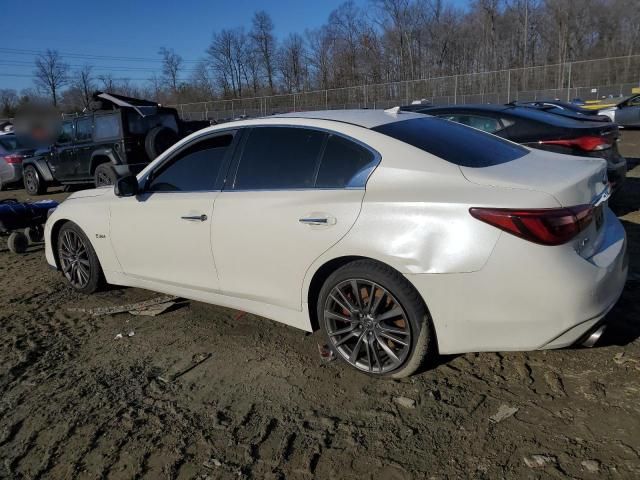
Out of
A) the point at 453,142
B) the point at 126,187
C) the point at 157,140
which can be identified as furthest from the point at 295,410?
the point at 157,140

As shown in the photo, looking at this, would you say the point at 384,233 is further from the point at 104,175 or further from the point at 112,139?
the point at 104,175

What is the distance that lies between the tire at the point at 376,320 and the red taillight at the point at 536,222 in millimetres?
572

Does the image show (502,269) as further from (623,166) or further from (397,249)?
(623,166)

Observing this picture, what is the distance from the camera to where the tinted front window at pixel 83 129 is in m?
11.1

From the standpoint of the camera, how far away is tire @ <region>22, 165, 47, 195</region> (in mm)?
12922

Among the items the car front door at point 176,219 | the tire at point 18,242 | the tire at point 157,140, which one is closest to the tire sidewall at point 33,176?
the tire at point 157,140

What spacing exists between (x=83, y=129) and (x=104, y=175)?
1.41 meters

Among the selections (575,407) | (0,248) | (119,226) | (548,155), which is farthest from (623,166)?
(0,248)

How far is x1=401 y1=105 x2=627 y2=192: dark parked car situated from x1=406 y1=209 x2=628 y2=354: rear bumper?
3879 millimetres

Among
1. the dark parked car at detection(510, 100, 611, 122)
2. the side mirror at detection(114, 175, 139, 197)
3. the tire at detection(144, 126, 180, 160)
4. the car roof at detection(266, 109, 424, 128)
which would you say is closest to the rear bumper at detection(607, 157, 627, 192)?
the dark parked car at detection(510, 100, 611, 122)

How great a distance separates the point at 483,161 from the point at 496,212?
0.61 meters

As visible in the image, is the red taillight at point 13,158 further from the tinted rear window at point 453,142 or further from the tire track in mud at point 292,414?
the tinted rear window at point 453,142

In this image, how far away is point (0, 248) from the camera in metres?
7.33

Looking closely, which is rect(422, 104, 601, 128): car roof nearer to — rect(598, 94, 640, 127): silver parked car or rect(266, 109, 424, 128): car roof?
rect(266, 109, 424, 128): car roof
